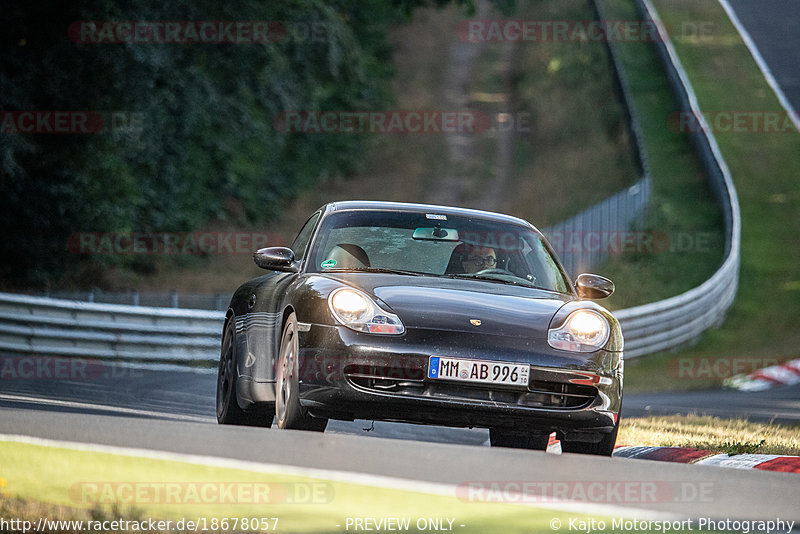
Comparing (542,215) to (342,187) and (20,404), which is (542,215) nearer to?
(342,187)

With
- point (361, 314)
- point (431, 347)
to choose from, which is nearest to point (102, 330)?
point (361, 314)

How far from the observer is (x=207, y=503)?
5.21m

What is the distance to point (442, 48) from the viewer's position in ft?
198

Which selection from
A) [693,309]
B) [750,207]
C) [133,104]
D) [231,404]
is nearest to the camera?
[231,404]

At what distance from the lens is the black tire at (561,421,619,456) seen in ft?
26.2

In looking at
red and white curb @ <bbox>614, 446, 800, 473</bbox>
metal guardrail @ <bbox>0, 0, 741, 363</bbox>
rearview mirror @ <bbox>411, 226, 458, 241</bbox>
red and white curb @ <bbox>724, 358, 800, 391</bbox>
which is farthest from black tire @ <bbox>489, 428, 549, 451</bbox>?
red and white curb @ <bbox>724, 358, 800, 391</bbox>

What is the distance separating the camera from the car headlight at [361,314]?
7.56 meters

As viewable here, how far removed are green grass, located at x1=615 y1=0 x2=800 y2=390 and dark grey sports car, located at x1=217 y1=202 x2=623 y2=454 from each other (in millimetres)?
11419

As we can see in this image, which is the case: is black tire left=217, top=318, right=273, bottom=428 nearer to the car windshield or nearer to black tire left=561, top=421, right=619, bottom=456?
the car windshield

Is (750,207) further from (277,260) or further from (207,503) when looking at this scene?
(207,503)

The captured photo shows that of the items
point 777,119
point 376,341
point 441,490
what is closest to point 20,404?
point 376,341

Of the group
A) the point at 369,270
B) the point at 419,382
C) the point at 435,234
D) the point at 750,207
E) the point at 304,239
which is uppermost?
the point at 435,234

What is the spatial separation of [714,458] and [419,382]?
211 cm

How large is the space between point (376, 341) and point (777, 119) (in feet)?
117
